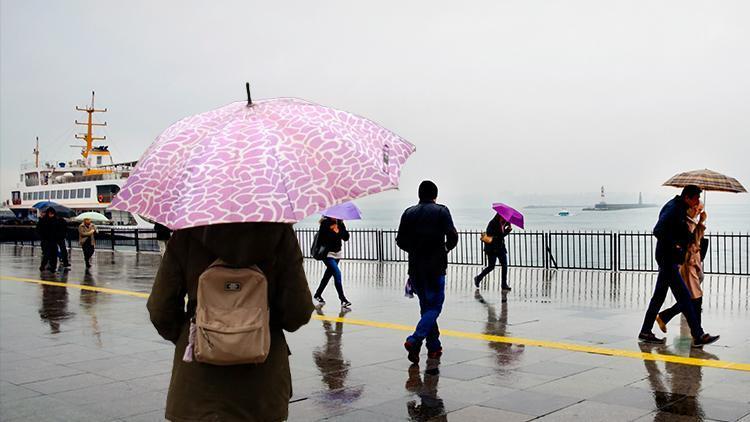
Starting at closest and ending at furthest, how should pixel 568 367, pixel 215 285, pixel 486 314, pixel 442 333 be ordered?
pixel 215 285
pixel 568 367
pixel 442 333
pixel 486 314

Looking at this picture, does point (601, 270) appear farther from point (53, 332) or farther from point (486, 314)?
point (53, 332)

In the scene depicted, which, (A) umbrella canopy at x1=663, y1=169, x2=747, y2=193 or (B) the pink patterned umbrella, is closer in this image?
(B) the pink patterned umbrella

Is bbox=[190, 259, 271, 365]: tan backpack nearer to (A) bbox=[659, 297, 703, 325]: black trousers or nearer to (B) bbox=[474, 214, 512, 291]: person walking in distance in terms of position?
(A) bbox=[659, 297, 703, 325]: black trousers

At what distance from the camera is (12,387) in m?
6.91

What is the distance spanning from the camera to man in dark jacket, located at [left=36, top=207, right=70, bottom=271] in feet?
65.8

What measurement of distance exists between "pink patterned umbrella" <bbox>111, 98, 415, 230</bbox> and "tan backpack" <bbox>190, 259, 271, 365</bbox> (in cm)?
33

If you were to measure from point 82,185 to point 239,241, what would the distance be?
167ft

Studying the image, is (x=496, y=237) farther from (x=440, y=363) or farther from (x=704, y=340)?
(x=440, y=363)

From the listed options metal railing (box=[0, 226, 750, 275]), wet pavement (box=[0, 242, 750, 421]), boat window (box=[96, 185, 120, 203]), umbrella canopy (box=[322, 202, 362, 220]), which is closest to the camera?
wet pavement (box=[0, 242, 750, 421])

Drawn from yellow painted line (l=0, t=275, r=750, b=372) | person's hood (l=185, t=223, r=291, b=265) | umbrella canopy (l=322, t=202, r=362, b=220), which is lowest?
yellow painted line (l=0, t=275, r=750, b=372)

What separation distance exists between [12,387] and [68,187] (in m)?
49.0

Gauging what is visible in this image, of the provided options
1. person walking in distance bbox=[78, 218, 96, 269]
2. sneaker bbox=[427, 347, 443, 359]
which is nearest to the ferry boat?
person walking in distance bbox=[78, 218, 96, 269]

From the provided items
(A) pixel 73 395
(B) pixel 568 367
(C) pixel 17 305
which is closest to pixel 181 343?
(A) pixel 73 395

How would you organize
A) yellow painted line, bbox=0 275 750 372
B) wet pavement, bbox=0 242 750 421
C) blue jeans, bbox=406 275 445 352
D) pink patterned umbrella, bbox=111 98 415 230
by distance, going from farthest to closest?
blue jeans, bbox=406 275 445 352 < yellow painted line, bbox=0 275 750 372 < wet pavement, bbox=0 242 750 421 < pink patterned umbrella, bbox=111 98 415 230
